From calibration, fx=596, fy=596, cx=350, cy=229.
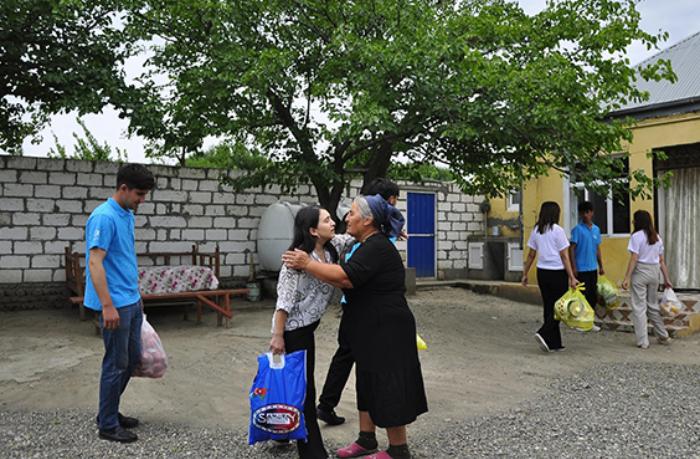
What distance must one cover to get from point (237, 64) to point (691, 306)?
6848 mm

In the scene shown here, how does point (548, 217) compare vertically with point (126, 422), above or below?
above

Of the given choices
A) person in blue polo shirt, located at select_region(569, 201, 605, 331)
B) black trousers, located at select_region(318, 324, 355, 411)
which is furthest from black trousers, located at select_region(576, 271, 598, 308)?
black trousers, located at select_region(318, 324, 355, 411)

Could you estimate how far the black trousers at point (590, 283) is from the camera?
735 centimetres

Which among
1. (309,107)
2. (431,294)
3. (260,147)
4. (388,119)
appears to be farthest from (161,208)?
(431,294)

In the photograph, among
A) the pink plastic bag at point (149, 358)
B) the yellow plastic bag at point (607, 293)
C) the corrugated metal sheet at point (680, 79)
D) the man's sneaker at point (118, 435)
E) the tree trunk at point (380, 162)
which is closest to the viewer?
the man's sneaker at point (118, 435)

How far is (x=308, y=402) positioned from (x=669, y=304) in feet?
18.9

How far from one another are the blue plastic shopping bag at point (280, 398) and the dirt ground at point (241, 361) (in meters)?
0.78

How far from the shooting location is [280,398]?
10.3 feet

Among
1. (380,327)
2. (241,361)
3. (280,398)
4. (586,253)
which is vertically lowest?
(241,361)

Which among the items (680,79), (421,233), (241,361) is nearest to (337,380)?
(241,361)

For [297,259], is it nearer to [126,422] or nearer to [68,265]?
[126,422]

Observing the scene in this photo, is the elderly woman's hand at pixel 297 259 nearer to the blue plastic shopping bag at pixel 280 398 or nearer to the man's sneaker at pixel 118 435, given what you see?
the blue plastic shopping bag at pixel 280 398

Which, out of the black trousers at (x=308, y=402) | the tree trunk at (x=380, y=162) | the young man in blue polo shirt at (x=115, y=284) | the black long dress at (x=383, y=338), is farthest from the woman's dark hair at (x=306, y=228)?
the tree trunk at (x=380, y=162)

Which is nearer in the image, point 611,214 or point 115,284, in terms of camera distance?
point 115,284
